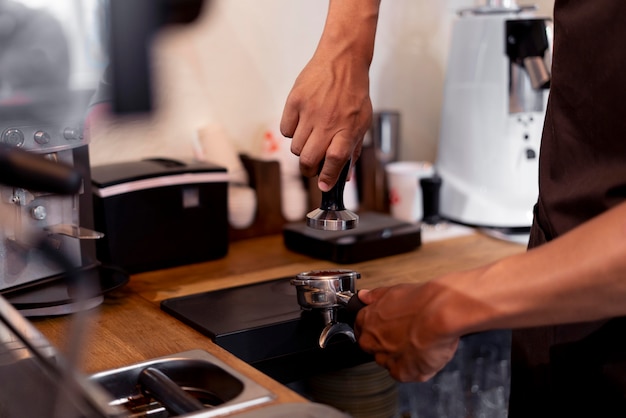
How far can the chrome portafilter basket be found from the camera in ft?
3.67

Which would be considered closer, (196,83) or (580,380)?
(580,380)

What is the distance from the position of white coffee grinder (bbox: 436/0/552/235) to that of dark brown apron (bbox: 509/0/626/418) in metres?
0.72

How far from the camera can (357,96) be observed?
1.12 m

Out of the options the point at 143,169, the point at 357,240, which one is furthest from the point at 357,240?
the point at 143,169

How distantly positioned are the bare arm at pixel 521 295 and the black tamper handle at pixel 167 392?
0.23 metres

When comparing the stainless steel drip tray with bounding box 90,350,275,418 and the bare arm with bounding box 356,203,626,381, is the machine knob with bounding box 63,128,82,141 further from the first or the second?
the bare arm with bounding box 356,203,626,381

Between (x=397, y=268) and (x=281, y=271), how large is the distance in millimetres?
213

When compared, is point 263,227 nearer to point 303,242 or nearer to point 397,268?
point 303,242

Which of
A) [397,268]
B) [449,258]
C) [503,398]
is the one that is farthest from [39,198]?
[503,398]

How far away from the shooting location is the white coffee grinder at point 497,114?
171 centimetres

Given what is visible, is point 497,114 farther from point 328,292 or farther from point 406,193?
point 328,292

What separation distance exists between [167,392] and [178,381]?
0.28 ft

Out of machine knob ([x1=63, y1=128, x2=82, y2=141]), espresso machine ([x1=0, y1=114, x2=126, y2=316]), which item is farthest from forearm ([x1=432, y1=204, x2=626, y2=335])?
machine knob ([x1=63, y1=128, x2=82, y2=141])

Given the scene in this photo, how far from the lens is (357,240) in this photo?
155 centimetres
